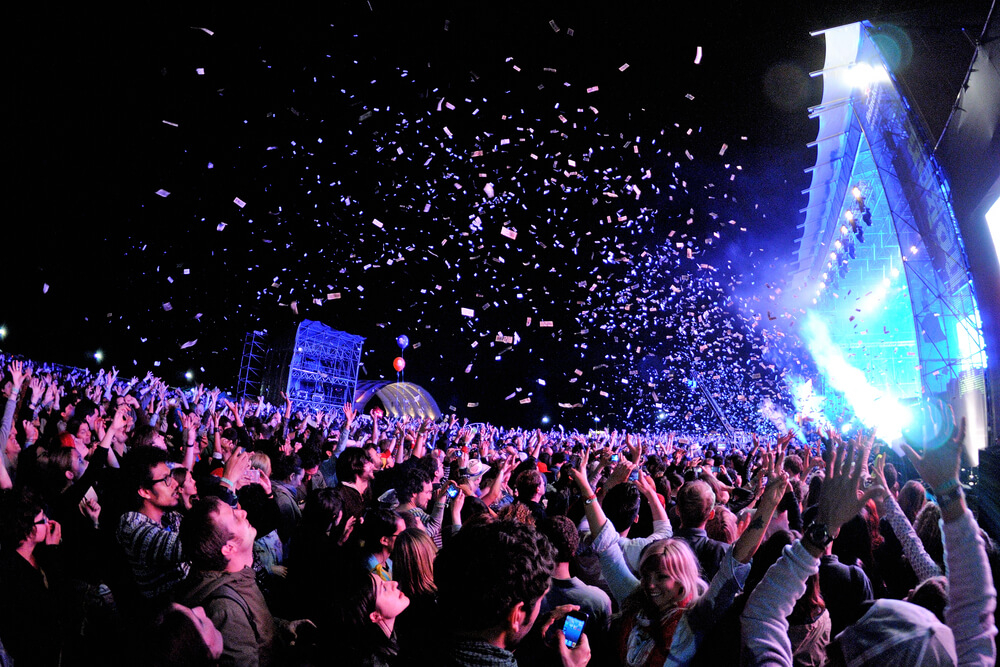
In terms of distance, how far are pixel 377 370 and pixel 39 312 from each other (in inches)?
740

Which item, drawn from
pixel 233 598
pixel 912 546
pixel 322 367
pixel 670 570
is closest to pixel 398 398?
pixel 322 367

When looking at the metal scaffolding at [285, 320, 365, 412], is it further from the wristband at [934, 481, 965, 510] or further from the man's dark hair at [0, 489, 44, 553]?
the wristband at [934, 481, 965, 510]

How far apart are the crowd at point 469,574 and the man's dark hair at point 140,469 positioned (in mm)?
12

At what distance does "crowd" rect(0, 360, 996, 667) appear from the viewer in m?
1.78

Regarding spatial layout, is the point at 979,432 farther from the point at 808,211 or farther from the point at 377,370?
the point at 377,370

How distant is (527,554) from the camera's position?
5.84 ft

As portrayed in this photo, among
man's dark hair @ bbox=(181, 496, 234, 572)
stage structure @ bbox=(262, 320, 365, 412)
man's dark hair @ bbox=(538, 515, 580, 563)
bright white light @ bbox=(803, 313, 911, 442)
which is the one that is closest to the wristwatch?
man's dark hair @ bbox=(538, 515, 580, 563)

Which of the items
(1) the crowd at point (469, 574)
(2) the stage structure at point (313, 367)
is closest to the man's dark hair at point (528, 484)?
(1) the crowd at point (469, 574)

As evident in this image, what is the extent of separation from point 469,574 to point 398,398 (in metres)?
31.9

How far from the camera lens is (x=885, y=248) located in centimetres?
2153

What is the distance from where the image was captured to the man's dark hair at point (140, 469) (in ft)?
10.9

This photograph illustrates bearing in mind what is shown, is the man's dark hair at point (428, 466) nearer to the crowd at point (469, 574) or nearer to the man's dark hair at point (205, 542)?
the crowd at point (469, 574)

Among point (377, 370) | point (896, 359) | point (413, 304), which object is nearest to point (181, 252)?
point (413, 304)

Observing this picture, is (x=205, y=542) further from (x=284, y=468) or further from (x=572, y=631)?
(x=284, y=468)
